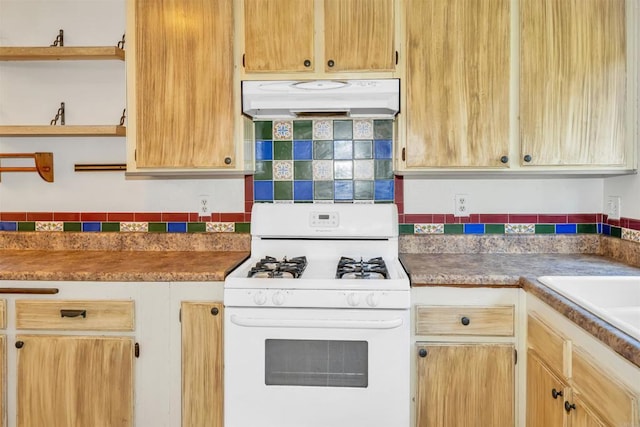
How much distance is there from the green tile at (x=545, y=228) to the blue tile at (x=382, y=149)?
2.62 feet

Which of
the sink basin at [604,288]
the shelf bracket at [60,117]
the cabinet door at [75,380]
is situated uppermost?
the shelf bracket at [60,117]

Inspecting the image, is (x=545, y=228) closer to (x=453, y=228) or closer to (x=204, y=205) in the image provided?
(x=453, y=228)

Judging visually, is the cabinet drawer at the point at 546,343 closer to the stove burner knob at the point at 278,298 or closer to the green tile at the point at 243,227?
the stove burner knob at the point at 278,298

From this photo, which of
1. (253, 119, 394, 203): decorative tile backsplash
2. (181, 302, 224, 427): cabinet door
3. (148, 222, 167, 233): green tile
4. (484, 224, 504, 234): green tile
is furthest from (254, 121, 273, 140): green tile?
(484, 224, 504, 234): green tile

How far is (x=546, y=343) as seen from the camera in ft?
5.36

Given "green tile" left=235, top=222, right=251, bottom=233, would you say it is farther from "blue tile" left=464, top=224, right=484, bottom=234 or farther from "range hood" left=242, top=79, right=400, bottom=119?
"blue tile" left=464, top=224, right=484, bottom=234

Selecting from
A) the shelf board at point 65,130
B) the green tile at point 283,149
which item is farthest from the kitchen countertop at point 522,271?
the shelf board at point 65,130

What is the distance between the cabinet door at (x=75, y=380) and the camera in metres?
1.93

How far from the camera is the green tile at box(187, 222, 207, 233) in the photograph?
2.52 metres

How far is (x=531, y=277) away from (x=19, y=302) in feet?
6.37

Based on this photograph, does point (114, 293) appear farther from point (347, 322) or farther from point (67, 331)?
point (347, 322)

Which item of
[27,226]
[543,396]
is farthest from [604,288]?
[27,226]

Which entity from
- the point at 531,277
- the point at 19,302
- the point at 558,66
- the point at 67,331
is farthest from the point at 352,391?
the point at 558,66

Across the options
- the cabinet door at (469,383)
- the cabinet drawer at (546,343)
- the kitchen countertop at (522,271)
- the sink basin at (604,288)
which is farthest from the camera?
the cabinet door at (469,383)
